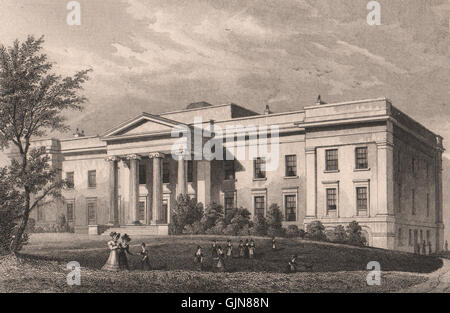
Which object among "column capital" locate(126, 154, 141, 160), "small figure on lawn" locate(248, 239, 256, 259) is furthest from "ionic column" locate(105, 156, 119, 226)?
"small figure on lawn" locate(248, 239, 256, 259)

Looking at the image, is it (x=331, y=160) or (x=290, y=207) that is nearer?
(x=331, y=160)

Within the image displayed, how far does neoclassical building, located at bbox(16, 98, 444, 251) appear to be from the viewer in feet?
121

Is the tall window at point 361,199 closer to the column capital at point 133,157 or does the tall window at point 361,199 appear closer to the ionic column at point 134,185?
the ionic column at point 134,185

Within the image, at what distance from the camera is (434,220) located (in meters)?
40.5

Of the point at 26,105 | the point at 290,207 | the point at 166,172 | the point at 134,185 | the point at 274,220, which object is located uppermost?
the point at 26,105

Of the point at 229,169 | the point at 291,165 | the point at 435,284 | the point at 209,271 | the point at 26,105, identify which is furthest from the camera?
the point at 229,169

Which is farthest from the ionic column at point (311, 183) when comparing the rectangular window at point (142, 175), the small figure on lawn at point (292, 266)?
the small figure on lawn at point (292, 266)

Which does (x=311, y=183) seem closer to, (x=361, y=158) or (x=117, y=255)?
(x=361, y=158)

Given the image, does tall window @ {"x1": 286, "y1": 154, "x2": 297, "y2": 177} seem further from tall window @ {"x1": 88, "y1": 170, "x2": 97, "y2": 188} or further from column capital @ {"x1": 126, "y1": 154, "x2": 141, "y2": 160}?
tall window @ {"x1": 88, "y1": 170, "x2": 97, "y2": 188}

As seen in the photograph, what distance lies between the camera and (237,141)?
42625 millimetres

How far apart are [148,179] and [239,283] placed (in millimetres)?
22190

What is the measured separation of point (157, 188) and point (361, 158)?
13.6 meters

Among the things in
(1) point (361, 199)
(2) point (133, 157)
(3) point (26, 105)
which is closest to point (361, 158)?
(1) point (361, 199)

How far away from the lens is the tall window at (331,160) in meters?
38.6
